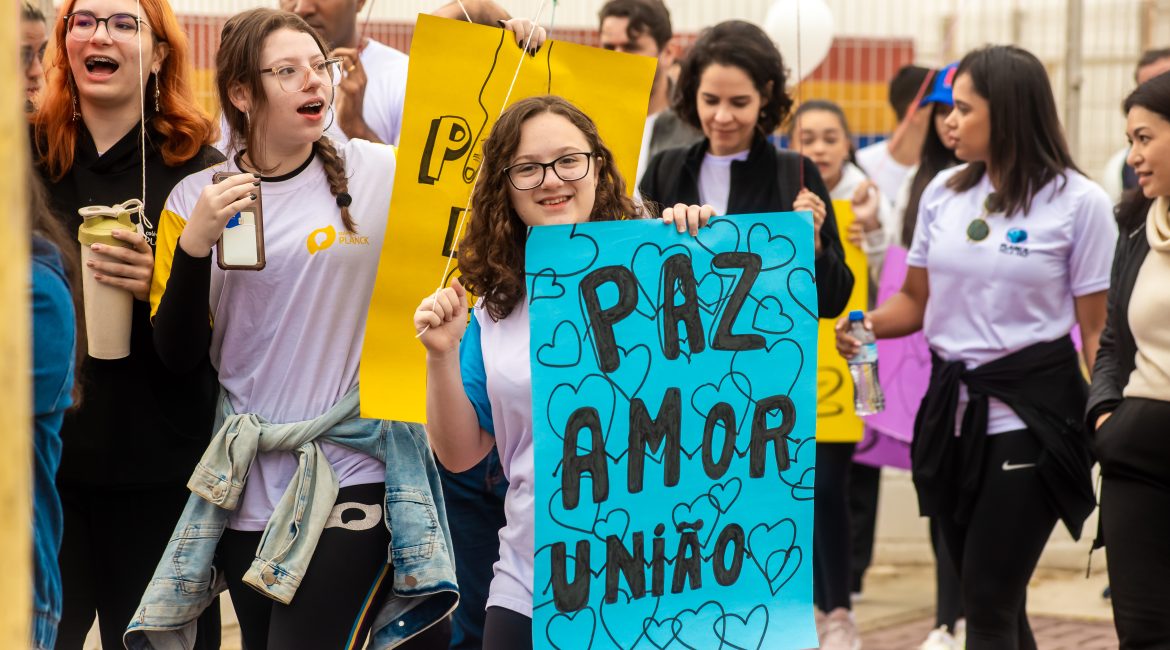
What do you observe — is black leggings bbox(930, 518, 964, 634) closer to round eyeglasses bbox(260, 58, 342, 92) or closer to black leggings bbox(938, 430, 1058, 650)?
black leggings bbox(938, 430, 1058, 650)

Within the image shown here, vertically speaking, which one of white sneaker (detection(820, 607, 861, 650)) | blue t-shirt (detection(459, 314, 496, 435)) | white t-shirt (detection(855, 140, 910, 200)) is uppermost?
white t-shirt (detection(855, 140, 910, 200))

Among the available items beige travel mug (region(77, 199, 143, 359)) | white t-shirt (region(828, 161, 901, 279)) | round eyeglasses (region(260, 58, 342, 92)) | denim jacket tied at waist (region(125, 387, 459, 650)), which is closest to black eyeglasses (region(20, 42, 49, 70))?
beige travel mug (region(77, 199, 143, 359))

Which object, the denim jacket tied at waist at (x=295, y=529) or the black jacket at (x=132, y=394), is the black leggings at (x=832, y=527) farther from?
the black jacket at (x=132, y=394)

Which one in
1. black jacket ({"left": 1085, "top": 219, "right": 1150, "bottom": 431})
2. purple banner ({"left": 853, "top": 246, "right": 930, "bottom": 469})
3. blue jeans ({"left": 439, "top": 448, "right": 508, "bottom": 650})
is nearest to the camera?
black jacket ({"left": 1085, "top": 219, "right": 1150, "bottom": 431})

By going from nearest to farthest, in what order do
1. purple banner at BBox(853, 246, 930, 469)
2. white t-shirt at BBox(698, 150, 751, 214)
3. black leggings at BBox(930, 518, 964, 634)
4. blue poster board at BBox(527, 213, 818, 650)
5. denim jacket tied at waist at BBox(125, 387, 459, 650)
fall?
blue poster board at BBox(527, 213, 818, 650)
denim jacket tied at waist at BBox(125, 387, 459, 650)
white t-shirt at BBox(698, 150, 751, 214)
black leggings at BBox(930, 518, 964, 634)
purple banner at BBox(853, 246, 930, 469)

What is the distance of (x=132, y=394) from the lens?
386 centimetres

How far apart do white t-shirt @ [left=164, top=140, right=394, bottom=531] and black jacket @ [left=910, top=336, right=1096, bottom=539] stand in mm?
2009

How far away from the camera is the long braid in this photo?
147 inches

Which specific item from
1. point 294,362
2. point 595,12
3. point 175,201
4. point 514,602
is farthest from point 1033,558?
point 595,12

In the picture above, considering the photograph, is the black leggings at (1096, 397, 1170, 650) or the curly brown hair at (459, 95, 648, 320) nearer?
the curly brown hair at (459, 95, 648, 320)

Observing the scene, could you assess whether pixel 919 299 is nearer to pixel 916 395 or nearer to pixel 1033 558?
pixel 1033 558

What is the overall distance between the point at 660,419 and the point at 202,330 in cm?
110

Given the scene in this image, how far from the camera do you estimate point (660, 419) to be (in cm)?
336

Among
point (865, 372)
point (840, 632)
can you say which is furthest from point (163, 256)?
point (840, 632)
